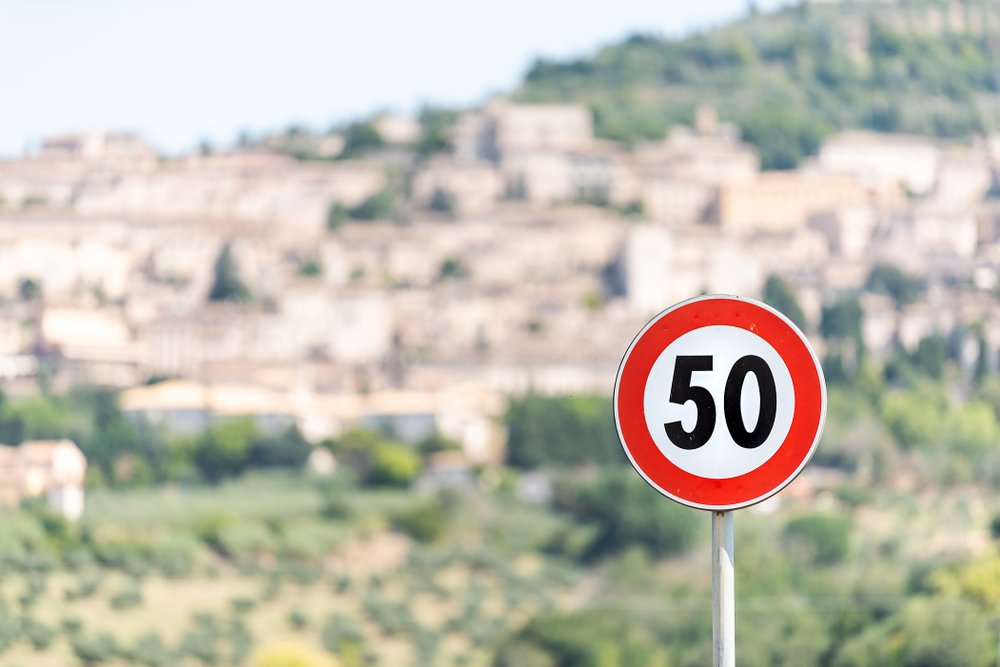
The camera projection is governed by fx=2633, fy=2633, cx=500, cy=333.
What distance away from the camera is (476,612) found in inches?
1714

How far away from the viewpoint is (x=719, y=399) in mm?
3486

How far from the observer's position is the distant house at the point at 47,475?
2096 inches

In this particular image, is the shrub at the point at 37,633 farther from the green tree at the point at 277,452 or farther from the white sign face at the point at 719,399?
the white sign face at the point at 719,399

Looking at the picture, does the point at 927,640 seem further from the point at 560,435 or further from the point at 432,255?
the point at 432,255

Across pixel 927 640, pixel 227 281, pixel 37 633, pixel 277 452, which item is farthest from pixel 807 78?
pixel 927 640

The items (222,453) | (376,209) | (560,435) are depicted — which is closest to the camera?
(222,453)

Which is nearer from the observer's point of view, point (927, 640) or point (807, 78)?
point (927, 640)

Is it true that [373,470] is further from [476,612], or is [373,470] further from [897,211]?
[897,211]

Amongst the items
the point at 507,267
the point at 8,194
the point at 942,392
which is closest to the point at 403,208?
the point at 507,267

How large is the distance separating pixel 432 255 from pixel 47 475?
2826 cm

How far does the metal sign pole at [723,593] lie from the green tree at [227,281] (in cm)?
7522

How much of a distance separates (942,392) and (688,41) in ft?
171

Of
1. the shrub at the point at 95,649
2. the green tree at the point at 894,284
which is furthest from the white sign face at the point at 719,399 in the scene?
the green tree at the point at 894,284

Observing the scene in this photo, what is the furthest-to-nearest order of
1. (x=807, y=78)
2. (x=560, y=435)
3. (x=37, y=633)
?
(x=807, y=78) < (x=560, y=435) < (x=37, y=633)
